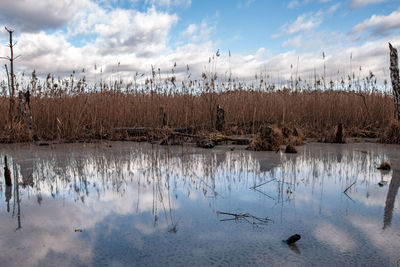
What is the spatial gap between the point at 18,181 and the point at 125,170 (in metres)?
0.91

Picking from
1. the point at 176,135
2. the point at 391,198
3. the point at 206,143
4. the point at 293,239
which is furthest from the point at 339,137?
the point at 293,239

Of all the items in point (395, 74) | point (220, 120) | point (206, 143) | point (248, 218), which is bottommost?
point (248, 218)

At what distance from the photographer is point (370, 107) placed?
7.58 metres

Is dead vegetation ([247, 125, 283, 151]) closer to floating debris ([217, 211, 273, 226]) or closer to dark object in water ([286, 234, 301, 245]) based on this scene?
floating debris ([217, 211, 273, 226])

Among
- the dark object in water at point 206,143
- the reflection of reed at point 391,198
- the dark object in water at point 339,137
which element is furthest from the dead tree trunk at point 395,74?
the dark object in water at point 206,143

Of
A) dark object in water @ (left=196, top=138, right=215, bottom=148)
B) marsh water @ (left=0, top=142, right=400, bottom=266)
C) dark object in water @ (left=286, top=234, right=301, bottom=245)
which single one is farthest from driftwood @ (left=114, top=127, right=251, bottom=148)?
dark object in water @ (left=286, top=234, right=301, bottom=245)

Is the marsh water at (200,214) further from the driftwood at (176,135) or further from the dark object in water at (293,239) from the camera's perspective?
the driftwood at (176,135)

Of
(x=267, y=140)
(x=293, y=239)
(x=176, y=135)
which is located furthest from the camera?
(x=176, y=135)

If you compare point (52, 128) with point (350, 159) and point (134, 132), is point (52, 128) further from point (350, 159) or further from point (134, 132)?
point (350, 159)

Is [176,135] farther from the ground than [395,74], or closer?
closer

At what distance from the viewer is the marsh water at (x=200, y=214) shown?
135 centimetres

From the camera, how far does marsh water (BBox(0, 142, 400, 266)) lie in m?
1.35

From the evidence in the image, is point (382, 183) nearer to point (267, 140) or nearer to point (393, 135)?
point (267, 140)

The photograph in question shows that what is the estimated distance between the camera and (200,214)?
6.01 feet
